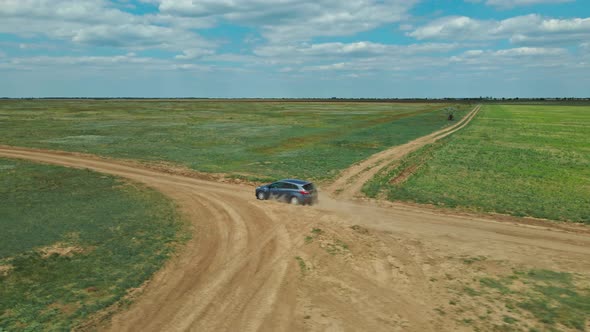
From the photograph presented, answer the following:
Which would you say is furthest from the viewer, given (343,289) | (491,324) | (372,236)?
(372,236)

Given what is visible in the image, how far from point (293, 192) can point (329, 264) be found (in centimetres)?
1067

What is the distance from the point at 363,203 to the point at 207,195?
12.6 metres

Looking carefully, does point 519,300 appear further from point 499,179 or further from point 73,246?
point 499,179

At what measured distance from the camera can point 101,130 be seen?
82.1 m

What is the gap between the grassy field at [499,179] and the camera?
28891 millimetres

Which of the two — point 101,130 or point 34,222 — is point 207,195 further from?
point 101,130

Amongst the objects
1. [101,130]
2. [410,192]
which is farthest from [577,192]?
[101,130]

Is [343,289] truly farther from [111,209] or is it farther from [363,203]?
[111,209]

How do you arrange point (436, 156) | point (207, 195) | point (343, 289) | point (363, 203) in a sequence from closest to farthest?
point (343, 289)
point (363, 203)
point (207, 195)
point (436, 156)

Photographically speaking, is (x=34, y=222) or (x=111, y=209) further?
(x=111, y=209)

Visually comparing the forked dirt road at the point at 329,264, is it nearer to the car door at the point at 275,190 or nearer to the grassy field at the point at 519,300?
the grassy field at the point at 519,300

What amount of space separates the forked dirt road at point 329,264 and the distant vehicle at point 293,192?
2.81 ft

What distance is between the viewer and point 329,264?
19062 mm

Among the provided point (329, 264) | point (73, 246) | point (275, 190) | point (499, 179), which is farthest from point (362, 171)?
point (73, 246)
